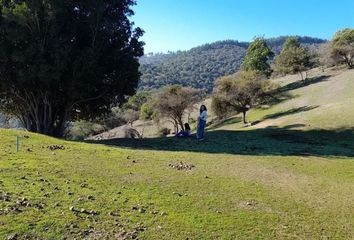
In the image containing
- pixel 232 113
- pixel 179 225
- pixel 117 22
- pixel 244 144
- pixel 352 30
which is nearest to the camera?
pixel 179 225

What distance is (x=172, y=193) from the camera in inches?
555

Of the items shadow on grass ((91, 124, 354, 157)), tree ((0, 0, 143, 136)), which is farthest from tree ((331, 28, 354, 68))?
tree ((0, 0, 143, 136))

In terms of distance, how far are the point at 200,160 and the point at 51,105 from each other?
18.9m

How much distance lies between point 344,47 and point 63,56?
232 ft

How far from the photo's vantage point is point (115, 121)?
110m

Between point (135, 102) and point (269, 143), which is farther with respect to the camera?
point (135, 102)

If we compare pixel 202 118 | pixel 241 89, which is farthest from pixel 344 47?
pixel 202 118

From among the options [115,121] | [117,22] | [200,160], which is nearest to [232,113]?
[115,121]

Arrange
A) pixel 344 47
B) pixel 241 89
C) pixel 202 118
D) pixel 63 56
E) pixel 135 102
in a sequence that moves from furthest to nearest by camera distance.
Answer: pixel 135 102
pixel 344 47
pixel 241 89
pixel 63 56
pixel 202 118

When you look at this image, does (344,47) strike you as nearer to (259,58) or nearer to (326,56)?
(326,56)

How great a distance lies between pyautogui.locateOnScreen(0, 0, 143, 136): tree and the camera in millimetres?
30766

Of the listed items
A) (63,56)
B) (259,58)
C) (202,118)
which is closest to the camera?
(202,118)

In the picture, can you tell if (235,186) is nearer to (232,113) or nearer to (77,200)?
(77,200)

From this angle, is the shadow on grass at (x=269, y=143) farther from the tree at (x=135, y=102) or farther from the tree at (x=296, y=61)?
the tree at (x=135, y=102)
